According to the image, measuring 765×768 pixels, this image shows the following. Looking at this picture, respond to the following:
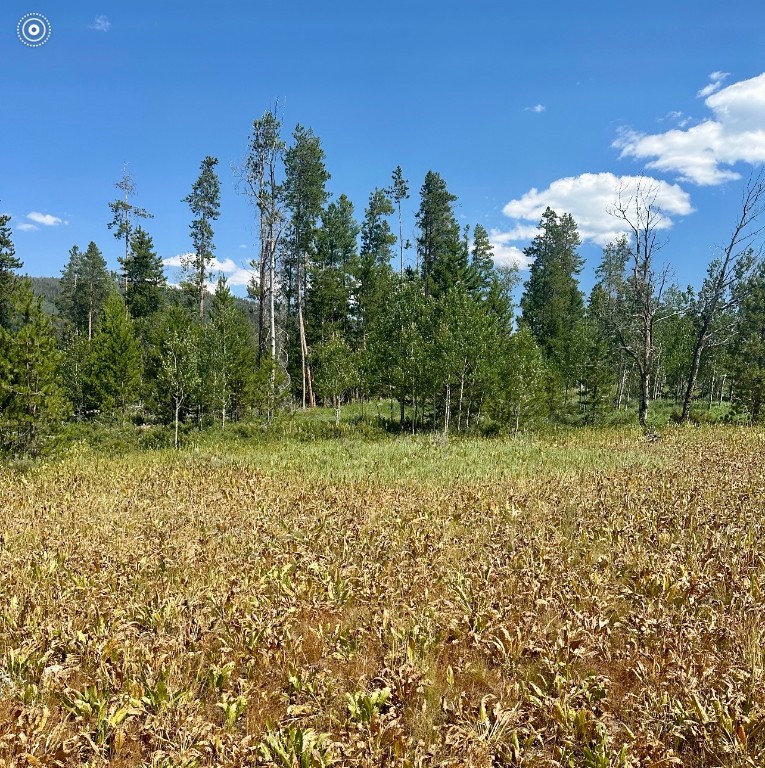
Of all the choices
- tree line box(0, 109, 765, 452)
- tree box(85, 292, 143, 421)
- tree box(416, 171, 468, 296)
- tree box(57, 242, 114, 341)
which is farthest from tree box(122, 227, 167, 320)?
tree box(416, 171, 468, 296)

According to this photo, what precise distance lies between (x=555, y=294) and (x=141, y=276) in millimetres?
44196

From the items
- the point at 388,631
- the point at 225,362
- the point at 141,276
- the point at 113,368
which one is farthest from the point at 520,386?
the point at 141,276

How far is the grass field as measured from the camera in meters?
3.27

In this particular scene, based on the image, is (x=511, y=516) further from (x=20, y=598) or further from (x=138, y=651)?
(x=20, y=598)

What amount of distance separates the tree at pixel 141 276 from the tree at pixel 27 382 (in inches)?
1427

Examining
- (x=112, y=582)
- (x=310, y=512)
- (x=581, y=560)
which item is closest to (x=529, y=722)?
(x=581, y=560)

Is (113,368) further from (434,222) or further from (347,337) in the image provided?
(434,222)

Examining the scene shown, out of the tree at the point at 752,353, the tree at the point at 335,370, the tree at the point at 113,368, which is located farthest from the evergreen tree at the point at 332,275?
the tree at the point at 752,353

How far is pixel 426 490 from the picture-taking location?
429 inches

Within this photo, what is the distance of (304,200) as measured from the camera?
38.2 meters

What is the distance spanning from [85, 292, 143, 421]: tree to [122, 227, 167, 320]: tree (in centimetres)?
2052

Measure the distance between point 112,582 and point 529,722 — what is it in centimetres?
499

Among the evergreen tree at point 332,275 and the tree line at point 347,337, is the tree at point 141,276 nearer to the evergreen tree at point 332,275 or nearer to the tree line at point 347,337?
the tree line at point 347,337

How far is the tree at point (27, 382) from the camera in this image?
14.9m
